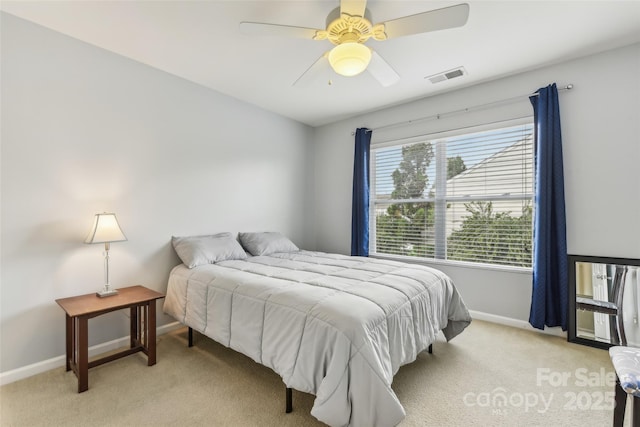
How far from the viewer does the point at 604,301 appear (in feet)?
8.21

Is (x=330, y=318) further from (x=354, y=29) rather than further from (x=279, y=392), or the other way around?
(x=354, y=29)

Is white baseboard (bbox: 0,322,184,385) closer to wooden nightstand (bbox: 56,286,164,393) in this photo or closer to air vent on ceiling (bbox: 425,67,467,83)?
wooden nightstand (bbox: 56,286,164,393)

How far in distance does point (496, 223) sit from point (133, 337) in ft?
12.0

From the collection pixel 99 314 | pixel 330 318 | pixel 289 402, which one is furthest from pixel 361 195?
pixel 99 314

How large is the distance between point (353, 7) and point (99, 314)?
2534 mm

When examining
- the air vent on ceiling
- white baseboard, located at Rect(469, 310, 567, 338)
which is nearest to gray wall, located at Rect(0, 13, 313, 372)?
the air vent on ceiling

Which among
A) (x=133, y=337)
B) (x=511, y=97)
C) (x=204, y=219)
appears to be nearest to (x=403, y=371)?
(x=133, y=337)

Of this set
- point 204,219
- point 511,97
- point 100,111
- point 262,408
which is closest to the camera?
point 262,408

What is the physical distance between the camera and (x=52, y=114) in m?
2.25

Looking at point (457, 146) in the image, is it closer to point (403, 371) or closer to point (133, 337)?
point (403, 371)

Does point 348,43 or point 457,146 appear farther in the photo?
point 457,146

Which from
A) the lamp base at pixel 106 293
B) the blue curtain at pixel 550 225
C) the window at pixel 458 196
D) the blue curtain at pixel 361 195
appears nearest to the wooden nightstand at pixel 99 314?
the lamp base at pixel 106 293

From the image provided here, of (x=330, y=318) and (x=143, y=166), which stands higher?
(x=143, y=166)

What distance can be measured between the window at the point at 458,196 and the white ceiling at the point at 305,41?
0.70 m
